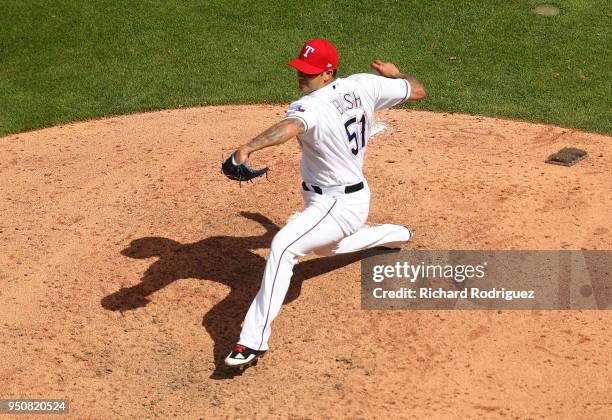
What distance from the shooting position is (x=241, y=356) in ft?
20.9

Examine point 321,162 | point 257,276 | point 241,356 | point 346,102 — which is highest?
point 346,102

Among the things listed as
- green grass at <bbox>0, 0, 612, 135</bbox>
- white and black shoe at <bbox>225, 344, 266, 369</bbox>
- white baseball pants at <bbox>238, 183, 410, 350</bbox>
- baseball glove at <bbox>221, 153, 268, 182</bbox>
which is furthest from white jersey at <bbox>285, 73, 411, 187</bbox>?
green grass at <bbox>0, 0, 612, 135</bbox>

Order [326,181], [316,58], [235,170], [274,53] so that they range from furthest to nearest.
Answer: [274,53] → [326,181] → [316,58] → [235,170]

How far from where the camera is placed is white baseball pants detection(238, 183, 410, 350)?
6.44 metres

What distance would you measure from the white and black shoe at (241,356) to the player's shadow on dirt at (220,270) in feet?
1.25

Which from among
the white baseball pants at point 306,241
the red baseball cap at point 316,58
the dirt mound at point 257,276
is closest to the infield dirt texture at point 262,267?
the dirt mound at point 257,276

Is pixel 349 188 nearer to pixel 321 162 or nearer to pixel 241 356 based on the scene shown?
pixel 321 162

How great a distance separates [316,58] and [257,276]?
2095 mm

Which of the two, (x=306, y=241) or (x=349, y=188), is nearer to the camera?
(x=306, y=241)

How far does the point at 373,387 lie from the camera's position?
6.25m

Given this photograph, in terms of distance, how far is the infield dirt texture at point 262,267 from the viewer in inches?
246

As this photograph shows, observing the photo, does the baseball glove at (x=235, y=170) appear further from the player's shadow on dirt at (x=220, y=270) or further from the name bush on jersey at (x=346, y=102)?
the player's shadow on dirt at (x=220, y=270)

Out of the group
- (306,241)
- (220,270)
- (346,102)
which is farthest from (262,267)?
(346,102)

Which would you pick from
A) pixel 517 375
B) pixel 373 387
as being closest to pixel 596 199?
pixel 517 375
